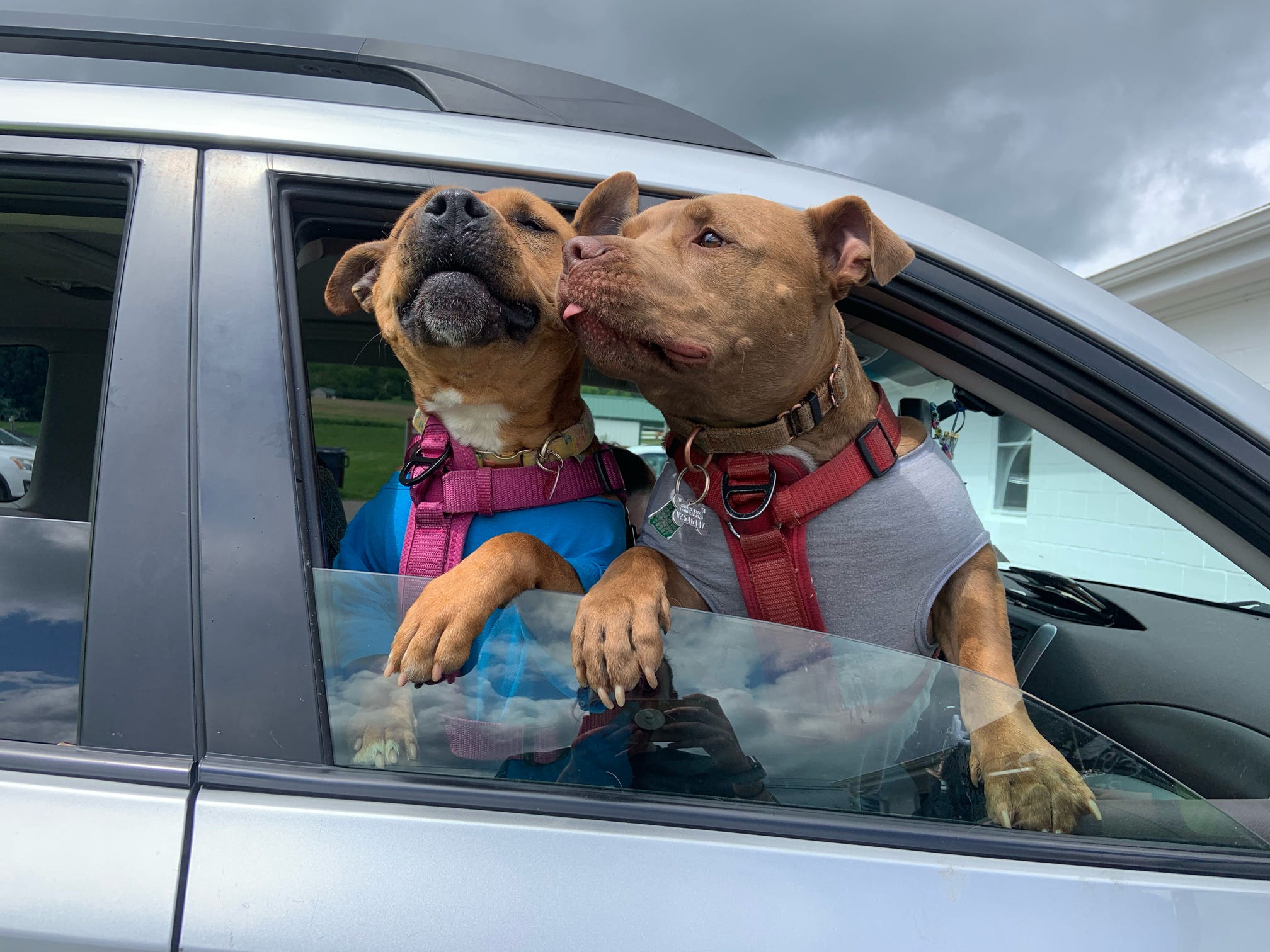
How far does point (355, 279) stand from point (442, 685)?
4.73 ft

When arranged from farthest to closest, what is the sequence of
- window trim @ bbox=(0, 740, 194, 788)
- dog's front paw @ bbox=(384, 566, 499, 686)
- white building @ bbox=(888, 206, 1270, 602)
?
white building @ bbox=(888, 206, 1270, 602) → dog's front paw @ bbox=(384, 566, 499, 686) → window trim @ bbox=(0, 740, 194, 788)

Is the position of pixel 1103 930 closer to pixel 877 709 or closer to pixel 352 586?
pixel 877 709

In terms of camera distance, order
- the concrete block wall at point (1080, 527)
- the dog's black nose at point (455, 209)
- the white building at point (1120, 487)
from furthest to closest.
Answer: the white building at point (1120, 487), the concrete block wall at point (1080, 527), the dog's black nose at point (455, 209)

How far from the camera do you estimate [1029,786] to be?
1284 millimetres

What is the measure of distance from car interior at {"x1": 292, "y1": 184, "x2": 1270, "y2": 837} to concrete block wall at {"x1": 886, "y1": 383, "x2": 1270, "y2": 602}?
7.84 ft

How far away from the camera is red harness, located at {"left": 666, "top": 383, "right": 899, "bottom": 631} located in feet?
6.20

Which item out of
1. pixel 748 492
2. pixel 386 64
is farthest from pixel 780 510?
pixel 386 64

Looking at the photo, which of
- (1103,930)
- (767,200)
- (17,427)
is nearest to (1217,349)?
(767,200)

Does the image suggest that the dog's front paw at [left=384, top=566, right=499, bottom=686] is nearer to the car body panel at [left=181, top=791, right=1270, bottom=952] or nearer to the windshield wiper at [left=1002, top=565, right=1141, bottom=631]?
the car body panel at [left=181, top=791, right=1270, bottom=952]

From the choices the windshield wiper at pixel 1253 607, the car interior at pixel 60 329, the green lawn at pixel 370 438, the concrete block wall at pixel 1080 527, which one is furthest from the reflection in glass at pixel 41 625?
the concrete block wall at pixel 1080 527

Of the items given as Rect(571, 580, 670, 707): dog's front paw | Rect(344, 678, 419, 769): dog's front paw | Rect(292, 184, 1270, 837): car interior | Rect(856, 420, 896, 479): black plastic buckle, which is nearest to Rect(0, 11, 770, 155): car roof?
Rect(292, 184, 1270, 837): car interior

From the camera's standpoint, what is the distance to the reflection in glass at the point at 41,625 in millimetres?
1132

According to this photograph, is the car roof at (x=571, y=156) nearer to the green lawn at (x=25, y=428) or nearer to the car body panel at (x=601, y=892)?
the car body panel at (x=601, y=892)

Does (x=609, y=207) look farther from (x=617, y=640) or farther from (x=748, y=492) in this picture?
(x=617, y=640)
